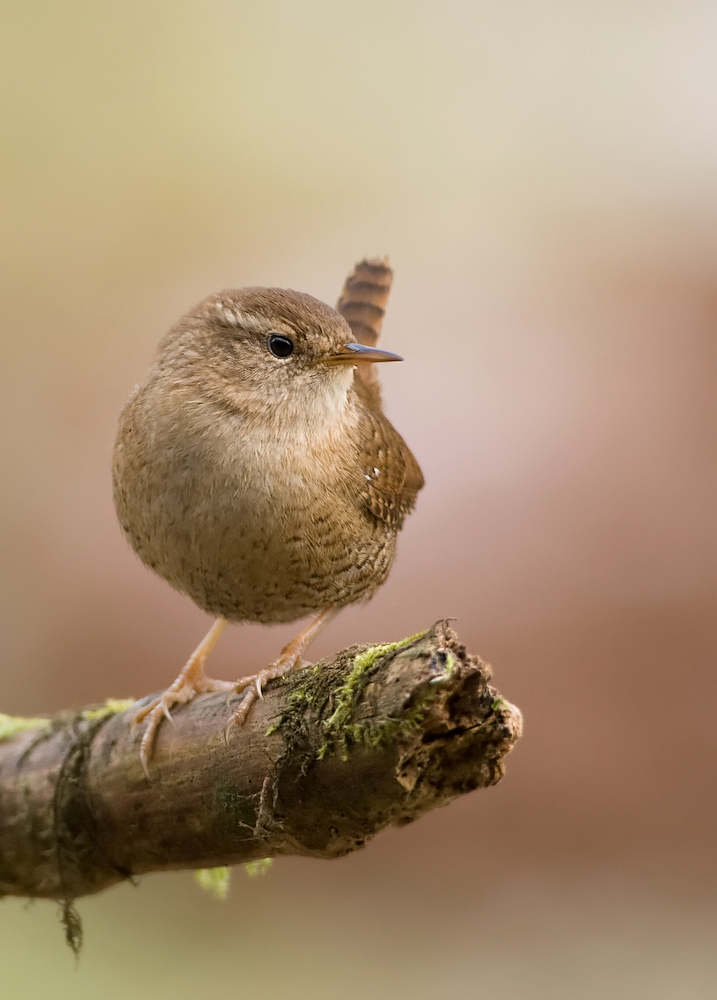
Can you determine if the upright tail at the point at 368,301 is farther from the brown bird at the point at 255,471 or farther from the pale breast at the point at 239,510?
the pale breast at the point at 239,510

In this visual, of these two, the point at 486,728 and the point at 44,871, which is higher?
the point at 486,728

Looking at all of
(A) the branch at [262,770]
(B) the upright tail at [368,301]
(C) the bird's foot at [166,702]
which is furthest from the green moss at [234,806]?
(B) the upright tail at [368,301]

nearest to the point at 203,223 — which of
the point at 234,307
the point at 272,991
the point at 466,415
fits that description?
the point at 466,415

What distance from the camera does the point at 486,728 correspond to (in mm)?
1526

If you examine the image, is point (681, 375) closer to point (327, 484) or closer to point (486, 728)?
point (327, 484)

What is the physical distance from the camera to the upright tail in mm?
3406

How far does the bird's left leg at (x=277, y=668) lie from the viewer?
6.49ft

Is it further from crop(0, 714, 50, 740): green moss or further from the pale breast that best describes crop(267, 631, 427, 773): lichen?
crop(0, 714, 50, 740): green moss

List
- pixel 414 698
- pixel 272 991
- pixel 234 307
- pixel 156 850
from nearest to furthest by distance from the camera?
pixel 414 698
pixel 156 850
pixel 234 307
pixel 272 991

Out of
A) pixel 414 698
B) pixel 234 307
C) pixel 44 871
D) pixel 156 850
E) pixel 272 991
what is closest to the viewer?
pixel 414 698

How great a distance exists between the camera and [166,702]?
2369 mm

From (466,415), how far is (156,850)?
2.55 m

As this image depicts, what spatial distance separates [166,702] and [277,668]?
321mm

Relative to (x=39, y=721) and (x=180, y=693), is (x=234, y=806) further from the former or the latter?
(x=39, y=721)
